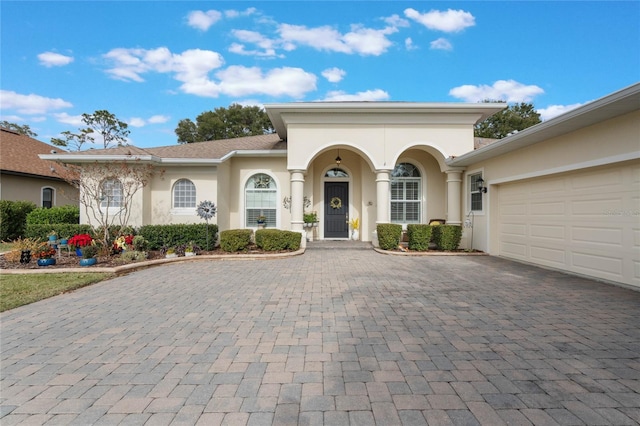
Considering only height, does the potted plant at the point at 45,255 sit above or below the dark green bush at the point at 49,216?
below

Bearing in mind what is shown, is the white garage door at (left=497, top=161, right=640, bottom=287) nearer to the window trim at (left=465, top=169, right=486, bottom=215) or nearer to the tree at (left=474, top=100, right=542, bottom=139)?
the window trim at (left=465, top=169, right=486, bottom=215)

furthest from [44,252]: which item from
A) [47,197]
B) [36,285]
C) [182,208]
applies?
[47,197]

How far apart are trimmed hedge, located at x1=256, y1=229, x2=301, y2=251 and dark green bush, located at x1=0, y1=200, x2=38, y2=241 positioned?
11.4 metres

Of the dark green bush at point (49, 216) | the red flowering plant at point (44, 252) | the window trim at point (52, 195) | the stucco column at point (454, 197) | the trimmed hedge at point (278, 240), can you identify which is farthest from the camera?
the window trim at point (52, 195)

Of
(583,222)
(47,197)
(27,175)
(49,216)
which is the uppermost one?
(27,175)

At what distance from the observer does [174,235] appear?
9.86 m

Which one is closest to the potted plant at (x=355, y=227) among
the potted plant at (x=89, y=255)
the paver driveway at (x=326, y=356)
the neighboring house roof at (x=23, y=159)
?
the paver driveway at (x=326, y=356)

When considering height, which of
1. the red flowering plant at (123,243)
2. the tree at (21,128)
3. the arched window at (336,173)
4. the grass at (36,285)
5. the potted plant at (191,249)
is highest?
the tree at (21,128)

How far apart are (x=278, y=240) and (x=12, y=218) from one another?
1212 cm

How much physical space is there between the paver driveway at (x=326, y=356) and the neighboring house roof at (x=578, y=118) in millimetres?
3215

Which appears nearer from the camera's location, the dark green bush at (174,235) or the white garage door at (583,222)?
the white garage door at (583,222)

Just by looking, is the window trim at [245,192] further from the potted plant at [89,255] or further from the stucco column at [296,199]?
the potted plant at [89,255]

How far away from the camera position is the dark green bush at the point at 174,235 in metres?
9.78

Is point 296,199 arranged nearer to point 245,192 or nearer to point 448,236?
point 245,192
